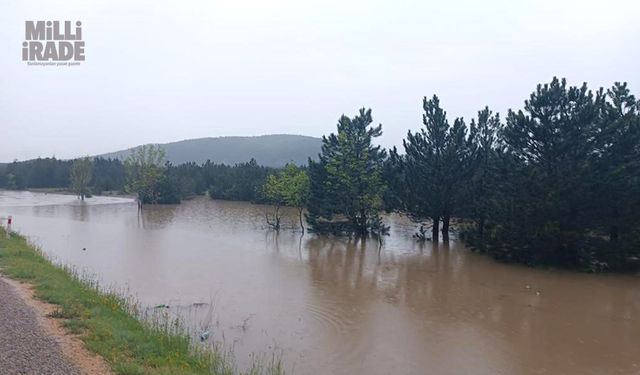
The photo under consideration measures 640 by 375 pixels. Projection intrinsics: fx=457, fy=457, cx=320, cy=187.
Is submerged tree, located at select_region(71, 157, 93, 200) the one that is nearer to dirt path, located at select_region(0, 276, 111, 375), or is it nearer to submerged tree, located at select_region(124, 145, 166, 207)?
submerged tree, located at select_region(124, 145, 166, 207)

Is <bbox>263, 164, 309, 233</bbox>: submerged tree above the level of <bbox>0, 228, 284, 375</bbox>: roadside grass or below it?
above

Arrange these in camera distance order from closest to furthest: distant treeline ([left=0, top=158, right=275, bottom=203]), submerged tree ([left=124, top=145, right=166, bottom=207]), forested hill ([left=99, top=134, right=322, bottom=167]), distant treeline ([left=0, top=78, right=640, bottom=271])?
distant treeline ([left=0, top=78, right=640, bottom=271]) → submerged tree ([left=124, top=145, right=166, bottom=207]) → distant treeline ([left=0, top=158, right=275, bottom=203]) → forested hill ([left=99, top=134, right=322, bottom=167])

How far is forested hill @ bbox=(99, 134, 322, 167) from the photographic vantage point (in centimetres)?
16238

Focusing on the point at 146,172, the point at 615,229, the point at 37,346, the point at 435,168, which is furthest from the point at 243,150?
the point at 37,346

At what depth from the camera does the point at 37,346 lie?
231 inches

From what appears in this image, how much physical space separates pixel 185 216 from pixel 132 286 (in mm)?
25267

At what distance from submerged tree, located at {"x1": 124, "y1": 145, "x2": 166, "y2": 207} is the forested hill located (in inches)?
4101

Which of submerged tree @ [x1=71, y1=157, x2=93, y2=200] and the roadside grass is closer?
the roadside grass

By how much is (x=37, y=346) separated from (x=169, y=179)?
4724cm

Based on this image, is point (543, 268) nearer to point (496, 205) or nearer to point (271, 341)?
point (496, 205)

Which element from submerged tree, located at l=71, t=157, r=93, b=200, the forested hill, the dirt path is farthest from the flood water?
the forested hill

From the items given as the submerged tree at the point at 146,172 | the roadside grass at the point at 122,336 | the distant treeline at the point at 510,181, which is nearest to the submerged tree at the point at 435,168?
the distant treeline at the point at 510,181

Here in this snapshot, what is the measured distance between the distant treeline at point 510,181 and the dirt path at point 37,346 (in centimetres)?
1489

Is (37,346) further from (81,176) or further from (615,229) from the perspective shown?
(81,176)
